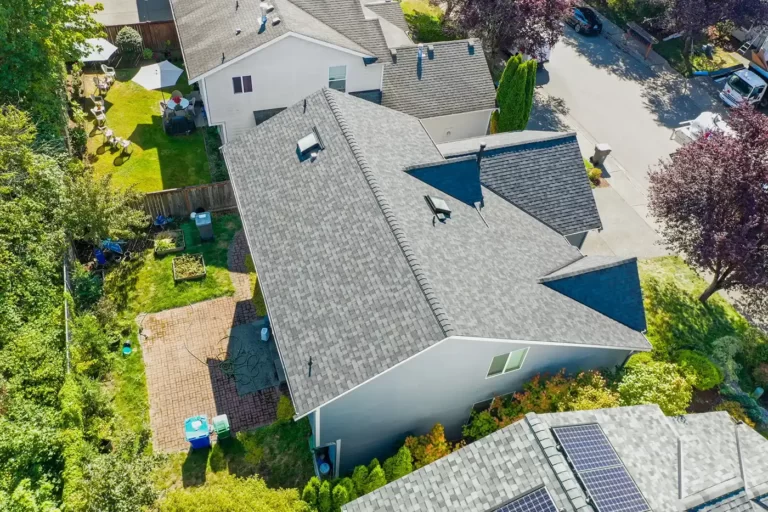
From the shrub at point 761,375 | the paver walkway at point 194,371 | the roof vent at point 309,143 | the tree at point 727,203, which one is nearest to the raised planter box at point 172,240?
the paver walkway at point 194,371

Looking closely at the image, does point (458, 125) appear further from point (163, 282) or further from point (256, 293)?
point (163, 282)

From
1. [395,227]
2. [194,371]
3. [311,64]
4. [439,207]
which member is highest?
[395,227]

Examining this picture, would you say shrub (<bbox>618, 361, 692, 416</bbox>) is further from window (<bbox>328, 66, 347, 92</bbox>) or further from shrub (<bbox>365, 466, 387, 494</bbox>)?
window (<bbox>328, 66, 347, 92</bbox>)

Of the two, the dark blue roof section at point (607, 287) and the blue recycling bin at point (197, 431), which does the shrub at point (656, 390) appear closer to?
the dark blue roof section at point (607, 287)

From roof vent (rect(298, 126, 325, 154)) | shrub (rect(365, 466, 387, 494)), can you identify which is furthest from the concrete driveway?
shrub (rect(365, 466, 387, 494))

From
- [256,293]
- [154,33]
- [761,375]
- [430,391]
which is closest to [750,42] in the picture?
[761,375]

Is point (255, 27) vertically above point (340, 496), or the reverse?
point (255, 27)
